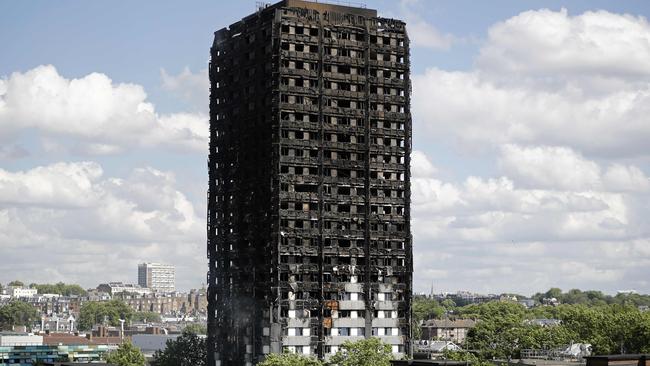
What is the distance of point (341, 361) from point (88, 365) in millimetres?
47963

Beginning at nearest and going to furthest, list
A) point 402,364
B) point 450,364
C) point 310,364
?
point 450,364 < point 402,364 < point 310,364

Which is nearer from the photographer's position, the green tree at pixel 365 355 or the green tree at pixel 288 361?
the green tree at pixel 288 361

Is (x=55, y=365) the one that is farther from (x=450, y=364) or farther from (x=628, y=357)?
(x=628, y=357)

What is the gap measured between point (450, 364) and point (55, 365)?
61.2 m

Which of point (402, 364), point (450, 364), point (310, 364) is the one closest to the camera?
point (450, 364)

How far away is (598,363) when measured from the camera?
160 metres

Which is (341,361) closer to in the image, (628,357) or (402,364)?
(402,364)

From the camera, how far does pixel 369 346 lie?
19588cm

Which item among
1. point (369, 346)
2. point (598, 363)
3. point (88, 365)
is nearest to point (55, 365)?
point (88, 365)

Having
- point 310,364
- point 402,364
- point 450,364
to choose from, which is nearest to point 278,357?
point 310,364

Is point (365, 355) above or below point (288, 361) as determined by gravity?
above

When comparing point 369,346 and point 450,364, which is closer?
point 450,364

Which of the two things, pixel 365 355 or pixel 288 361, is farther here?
pixel 365 355

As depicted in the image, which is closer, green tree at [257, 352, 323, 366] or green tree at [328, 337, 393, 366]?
green tree at [257, 352, 323, 366]
